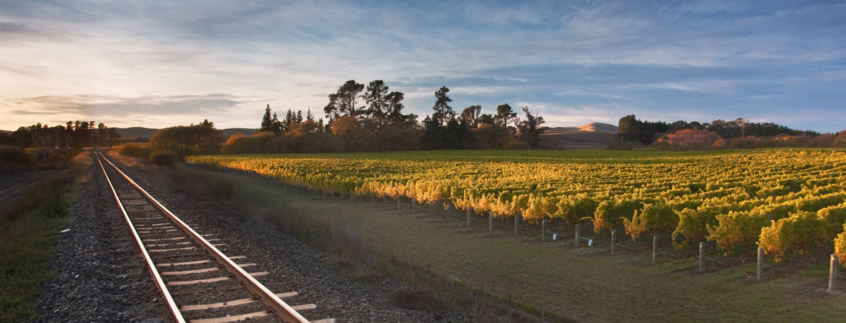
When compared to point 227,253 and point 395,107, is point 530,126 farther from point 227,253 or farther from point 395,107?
point 227,253

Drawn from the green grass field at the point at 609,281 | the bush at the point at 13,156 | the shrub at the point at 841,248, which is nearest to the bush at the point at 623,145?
the green grass field at the point at 609,281

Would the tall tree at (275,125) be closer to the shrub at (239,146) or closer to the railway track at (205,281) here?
the shrub at (239,146)

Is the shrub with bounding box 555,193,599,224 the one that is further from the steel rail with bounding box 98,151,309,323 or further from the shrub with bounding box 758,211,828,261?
the steel rail with bounding box 98,151,309,323

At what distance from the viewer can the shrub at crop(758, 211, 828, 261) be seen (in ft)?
34.2

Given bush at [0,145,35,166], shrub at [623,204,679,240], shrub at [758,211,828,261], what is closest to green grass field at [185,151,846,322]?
shrub at [758,211,828,261]

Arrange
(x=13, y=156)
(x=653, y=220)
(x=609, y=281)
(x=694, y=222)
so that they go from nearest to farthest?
(x=609, y=281) < (x=694, y=222) < (x=653, y=220) < (x=13, y=156)

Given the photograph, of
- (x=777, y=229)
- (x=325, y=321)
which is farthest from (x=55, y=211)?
(x=777, y=229)

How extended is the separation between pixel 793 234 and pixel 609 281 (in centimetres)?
406

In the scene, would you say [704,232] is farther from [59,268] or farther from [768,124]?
[768,124]

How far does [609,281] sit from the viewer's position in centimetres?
1088

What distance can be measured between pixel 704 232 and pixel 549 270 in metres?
4.50

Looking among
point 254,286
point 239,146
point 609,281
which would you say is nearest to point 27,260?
point 254,286

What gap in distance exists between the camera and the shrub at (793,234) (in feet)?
34.2

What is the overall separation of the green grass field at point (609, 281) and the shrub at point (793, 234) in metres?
0.54
